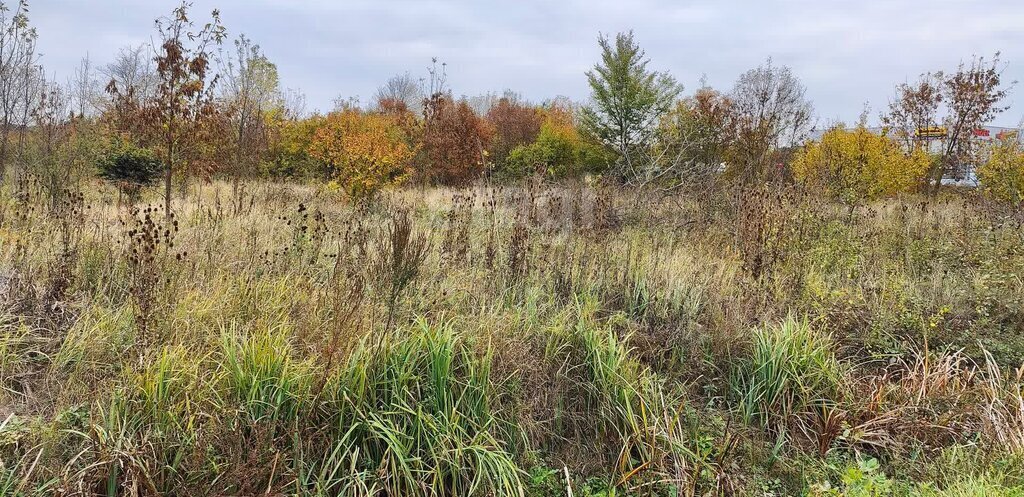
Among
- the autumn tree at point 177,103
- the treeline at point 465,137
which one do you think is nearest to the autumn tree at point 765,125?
the treeline at point 465,137

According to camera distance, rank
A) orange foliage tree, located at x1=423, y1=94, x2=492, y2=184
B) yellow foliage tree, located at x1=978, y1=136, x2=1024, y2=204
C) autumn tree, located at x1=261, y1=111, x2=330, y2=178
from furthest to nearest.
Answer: orange foliage tree, located at x1=423, y1=94, x2=492, y2=184 → autumn tree, located at x1=261, y1=111, x2=330, y2=178 → yellow foliage tree, located at x1=978, y1=136, x2=1024, y2=204

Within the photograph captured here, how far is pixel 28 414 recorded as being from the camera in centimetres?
243

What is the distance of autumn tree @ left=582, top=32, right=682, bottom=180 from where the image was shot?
17312 mm

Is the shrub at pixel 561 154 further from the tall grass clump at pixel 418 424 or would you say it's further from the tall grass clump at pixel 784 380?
the tall grass clump at pixel 418 424

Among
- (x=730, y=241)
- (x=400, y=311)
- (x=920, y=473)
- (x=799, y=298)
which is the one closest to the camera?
(x=920, y=473)

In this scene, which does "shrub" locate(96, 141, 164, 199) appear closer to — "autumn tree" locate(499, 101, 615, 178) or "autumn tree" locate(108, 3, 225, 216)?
"autumn tree" locate(108, 3, 225, 216)

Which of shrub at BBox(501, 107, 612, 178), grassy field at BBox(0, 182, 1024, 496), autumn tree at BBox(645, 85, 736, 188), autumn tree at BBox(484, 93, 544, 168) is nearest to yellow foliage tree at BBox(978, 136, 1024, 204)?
autumn tree at BBox(645, 85, 736, 188)

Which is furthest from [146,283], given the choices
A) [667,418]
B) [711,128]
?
[711,128]

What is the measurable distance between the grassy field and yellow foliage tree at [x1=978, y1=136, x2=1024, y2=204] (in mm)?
7752

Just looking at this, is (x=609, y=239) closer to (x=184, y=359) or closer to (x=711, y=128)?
(x=184, y=359)

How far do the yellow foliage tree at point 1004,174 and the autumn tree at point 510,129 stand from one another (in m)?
14.2

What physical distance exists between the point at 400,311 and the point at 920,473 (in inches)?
120

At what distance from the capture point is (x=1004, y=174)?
35.3 feet

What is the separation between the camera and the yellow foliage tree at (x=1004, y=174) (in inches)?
419
